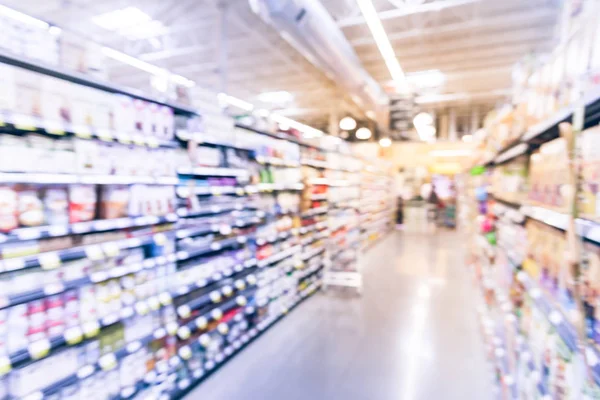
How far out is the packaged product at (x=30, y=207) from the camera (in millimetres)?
1975

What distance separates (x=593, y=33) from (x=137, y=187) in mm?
2622

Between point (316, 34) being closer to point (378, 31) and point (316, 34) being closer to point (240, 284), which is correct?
point (378, 31)

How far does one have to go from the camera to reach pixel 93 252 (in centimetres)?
223

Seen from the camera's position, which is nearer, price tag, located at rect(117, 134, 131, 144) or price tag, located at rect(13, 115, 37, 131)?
price tag, located at rect(13, 115, 37, 131)

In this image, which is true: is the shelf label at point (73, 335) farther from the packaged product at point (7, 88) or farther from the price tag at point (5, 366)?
the packaged product at point (7, 88)

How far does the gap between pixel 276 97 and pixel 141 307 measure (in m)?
9.21

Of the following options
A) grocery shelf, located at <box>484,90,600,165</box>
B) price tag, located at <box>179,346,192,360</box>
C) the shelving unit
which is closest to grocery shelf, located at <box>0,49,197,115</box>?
the shelving unit

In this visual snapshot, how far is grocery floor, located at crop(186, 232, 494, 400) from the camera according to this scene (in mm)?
2941

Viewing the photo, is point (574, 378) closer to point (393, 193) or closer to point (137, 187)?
point (137, 187)

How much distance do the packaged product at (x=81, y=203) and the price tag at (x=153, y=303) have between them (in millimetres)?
741

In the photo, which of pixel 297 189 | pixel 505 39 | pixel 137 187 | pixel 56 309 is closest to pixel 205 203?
pixel 137 187

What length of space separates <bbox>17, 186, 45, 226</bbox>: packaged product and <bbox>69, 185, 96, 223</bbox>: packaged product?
17cm

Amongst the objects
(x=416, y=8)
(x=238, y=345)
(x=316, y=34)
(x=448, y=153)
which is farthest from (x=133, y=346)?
(x=448, y=153)

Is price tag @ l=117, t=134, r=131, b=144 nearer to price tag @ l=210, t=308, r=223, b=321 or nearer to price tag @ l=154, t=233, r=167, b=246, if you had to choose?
price tag @ l=154, t=233, r=167, b=246
